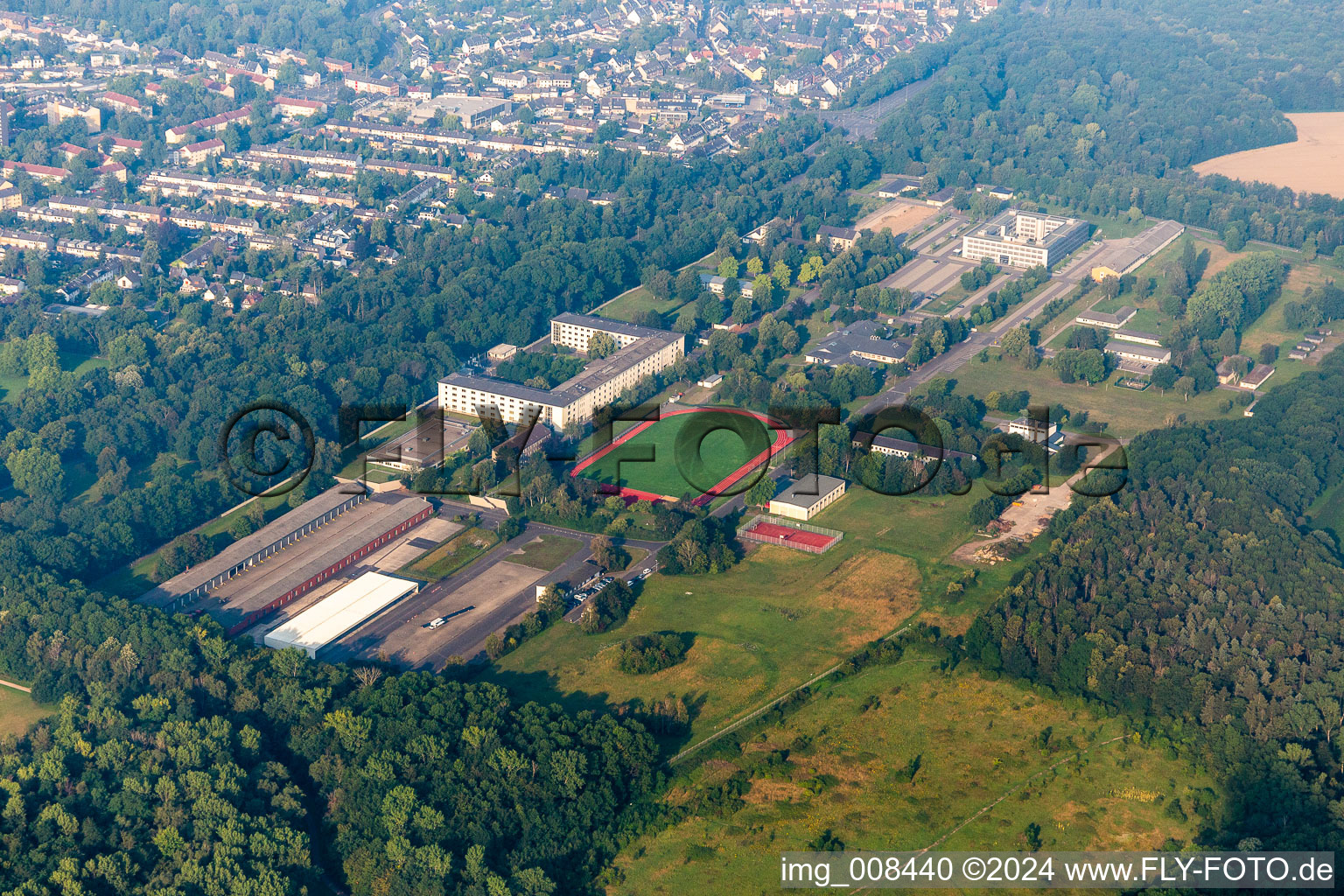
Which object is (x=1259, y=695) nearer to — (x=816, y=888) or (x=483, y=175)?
(x=816, y=888)

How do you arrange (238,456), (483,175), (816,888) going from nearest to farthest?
(816,888), (238,456), (483,175)

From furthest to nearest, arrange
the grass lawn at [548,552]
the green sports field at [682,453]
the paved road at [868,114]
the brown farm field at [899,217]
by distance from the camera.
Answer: the paved road at [868,114] → the brown farm field at [899,217] → the green sports field at [682,453] → the grass lawn at [548,552]

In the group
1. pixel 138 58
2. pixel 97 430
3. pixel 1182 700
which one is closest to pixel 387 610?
pixel 97 430

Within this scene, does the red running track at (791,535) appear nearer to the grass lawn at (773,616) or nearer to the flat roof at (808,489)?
the grass lawn at (773,616)

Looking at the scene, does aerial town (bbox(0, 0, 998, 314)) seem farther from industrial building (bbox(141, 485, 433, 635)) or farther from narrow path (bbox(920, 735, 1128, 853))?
narrow path (bbox(920, 735, 1128, 853))

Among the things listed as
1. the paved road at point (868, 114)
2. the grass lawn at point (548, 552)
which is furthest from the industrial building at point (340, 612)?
the paved road at point (868, 114)

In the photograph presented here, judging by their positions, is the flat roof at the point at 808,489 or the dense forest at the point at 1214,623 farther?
the flat roof at the point at 808,489

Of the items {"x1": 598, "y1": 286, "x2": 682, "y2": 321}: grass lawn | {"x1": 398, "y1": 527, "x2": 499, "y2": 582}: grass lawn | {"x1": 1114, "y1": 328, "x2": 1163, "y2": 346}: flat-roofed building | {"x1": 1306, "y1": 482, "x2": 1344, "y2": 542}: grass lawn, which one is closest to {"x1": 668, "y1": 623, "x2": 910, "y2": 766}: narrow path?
{"x1": 398, "y1": 527, "x2": 499, "y2": 582}: grass lawn
